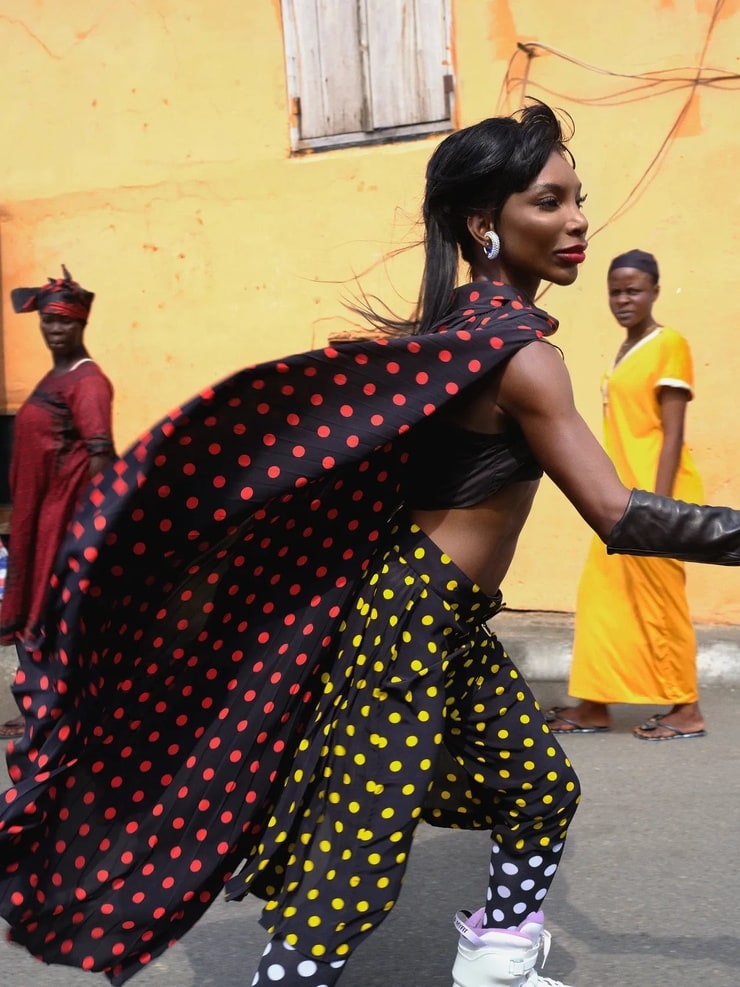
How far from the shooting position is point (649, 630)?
5211mm

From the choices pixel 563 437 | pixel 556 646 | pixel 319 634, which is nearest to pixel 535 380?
pixel 563 437

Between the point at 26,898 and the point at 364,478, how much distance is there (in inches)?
39.7

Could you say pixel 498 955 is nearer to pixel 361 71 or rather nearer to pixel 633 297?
pixel 633 297

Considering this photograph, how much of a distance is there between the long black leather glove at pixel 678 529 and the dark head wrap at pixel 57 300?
3.36 m

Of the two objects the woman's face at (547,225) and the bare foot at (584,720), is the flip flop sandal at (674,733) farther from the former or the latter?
the woman's face at (547,225)

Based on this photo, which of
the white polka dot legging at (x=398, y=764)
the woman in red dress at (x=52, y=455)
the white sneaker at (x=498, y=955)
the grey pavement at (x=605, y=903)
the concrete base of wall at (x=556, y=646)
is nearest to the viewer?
the white polka dot legging at (x=398, y=764)

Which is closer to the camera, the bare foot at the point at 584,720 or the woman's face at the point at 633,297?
the woman's face at the point at 633,297

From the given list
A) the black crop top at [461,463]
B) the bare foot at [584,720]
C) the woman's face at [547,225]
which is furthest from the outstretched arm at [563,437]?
the bare foot at [584,720]

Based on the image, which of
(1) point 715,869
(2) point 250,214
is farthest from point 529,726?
(2) point 250,214

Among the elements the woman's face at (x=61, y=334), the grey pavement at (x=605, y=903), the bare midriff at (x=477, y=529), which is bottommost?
the grey pavement at (x=605, y=903)

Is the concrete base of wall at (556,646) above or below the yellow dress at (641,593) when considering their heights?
below

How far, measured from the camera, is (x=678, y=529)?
2.37 metres

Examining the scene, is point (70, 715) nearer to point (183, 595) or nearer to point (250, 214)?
point (183, 595)

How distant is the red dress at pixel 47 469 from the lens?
5.09 m
